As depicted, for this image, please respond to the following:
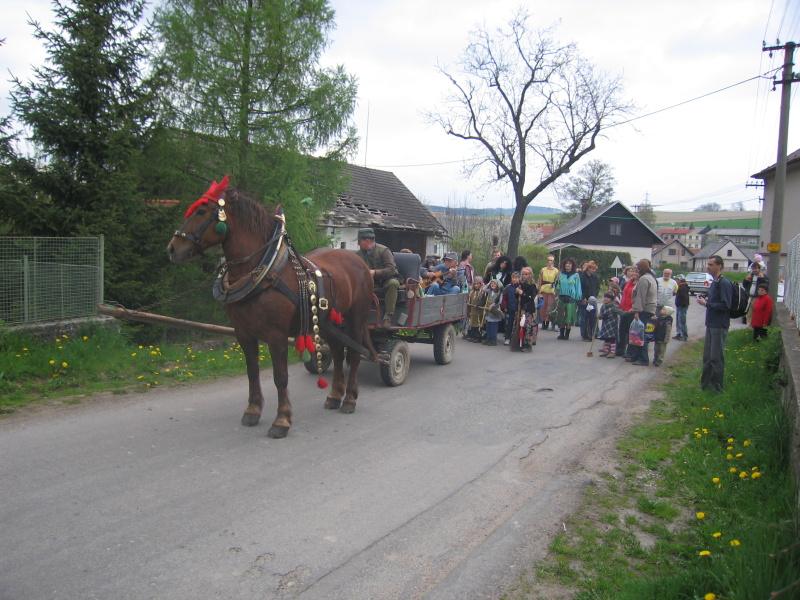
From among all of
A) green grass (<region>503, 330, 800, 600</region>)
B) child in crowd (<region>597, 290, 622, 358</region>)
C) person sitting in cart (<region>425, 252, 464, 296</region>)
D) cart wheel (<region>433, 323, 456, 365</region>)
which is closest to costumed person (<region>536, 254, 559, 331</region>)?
child in crowd (<region>597, 290, 622, 358</region>)

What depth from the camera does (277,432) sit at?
575 centimetres

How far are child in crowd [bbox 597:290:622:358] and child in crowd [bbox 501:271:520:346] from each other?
1.78 metres

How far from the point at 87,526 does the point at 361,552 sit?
5.73ft

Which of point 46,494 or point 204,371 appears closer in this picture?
point 46,494

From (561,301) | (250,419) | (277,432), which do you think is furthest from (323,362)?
(561,301)

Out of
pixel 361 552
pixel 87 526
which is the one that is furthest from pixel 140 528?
pixel 361 552

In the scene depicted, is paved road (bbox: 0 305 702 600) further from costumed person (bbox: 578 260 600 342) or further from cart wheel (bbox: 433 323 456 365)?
costumed person (bbox: 578 260 600 342)

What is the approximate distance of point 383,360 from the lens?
8234 mm

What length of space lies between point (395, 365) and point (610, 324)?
559 centimetres

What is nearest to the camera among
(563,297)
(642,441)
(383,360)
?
(642,441)

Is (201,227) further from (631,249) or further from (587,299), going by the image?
(631,249)

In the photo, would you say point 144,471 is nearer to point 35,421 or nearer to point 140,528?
point 140,528

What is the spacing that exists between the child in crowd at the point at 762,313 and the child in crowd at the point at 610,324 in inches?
104

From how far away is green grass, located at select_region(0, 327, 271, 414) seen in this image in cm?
689
